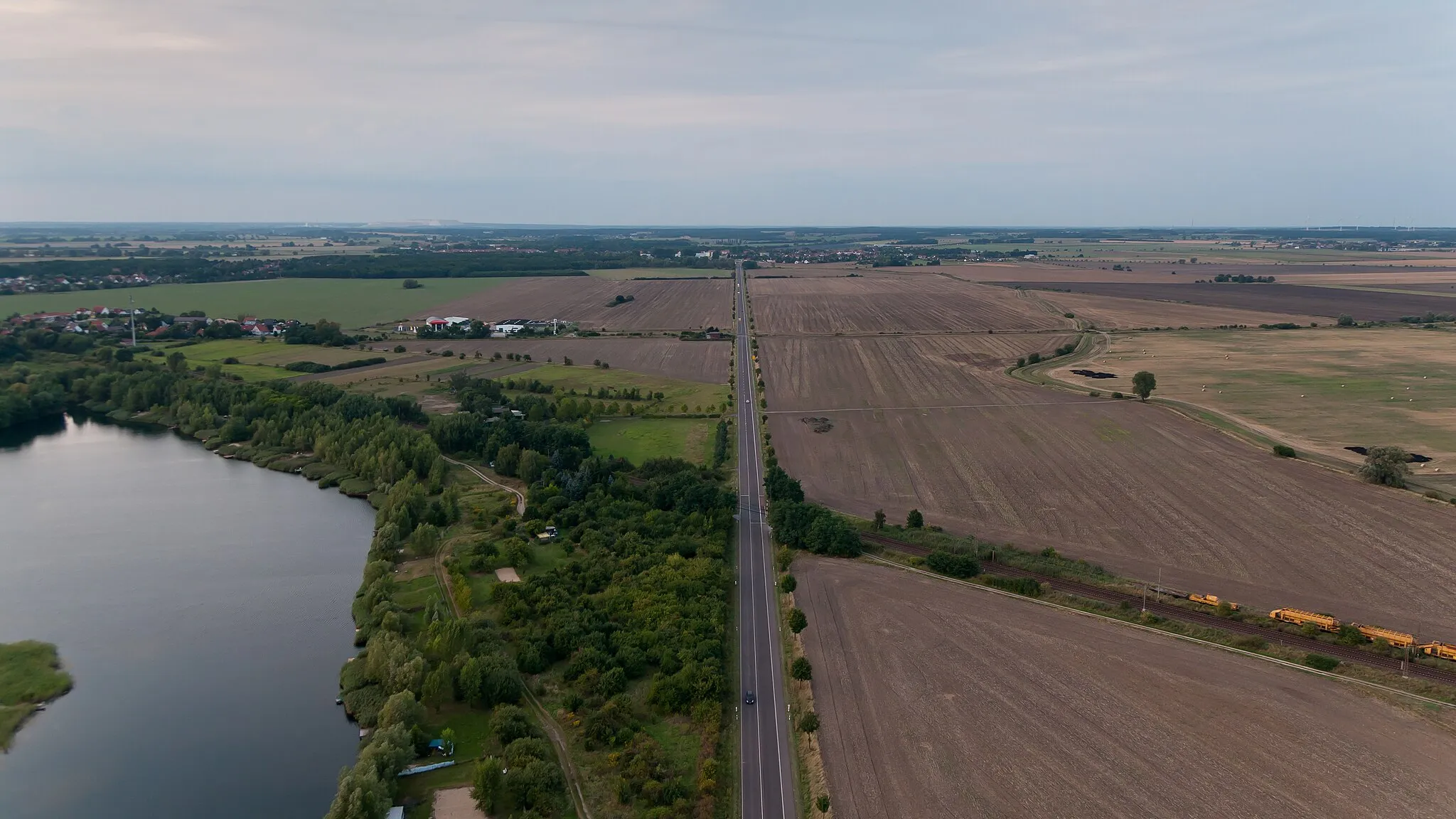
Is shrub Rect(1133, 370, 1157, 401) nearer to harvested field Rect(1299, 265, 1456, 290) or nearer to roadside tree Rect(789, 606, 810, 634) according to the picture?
roadside tree Rect(789, 606, 810, 634)

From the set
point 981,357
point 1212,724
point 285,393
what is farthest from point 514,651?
point 981,357

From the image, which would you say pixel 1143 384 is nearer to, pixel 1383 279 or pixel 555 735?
pixel 555 735

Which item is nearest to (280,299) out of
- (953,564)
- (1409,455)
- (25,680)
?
(25,680)

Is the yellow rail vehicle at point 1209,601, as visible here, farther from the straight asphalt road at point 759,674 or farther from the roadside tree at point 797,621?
the straight asphalt road at point 759,674

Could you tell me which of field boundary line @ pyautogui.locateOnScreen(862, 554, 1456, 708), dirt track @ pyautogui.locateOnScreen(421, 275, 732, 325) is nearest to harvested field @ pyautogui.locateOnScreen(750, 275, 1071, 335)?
dirt track @ pyautogui.locateOnScreen(421, 275, 732, 325)

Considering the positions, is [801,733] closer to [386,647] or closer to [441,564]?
[386,647]

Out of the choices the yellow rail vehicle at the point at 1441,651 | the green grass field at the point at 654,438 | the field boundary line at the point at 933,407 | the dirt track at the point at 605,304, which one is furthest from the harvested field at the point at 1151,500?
the dirt track at the point at 605,304
